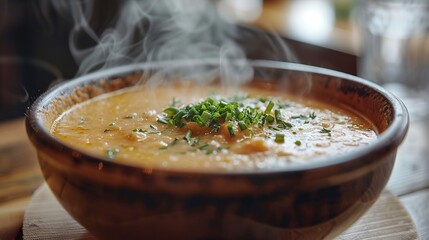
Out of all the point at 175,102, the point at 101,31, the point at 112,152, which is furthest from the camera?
the point at 101,31

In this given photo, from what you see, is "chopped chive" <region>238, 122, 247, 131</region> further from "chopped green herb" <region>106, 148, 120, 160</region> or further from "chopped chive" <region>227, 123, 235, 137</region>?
"chopped green herb" <region>106, 148, 120, 160</region>

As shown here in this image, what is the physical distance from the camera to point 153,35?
3273 mm

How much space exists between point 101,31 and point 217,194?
3.01 metres

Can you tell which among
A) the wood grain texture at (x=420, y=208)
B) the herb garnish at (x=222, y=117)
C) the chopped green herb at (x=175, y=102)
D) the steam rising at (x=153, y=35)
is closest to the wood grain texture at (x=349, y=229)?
the wood grain texture at (x=420, y=208)

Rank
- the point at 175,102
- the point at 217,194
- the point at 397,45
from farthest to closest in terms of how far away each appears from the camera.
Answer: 1. the point at 397,45
2. the point at 175,102
3. the point at 217,194

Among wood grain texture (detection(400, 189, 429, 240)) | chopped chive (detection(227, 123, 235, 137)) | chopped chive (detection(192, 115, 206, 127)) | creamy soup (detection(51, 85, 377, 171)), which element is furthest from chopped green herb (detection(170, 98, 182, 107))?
wood grain texture (detection(400, 189, 429, 240))

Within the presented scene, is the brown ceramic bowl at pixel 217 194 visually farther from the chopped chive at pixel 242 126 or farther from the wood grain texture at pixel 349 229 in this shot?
the chopped chive at pixel 242 126

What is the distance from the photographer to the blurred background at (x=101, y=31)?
309 centimetres

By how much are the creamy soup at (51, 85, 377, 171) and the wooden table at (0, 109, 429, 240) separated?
11.4 inches

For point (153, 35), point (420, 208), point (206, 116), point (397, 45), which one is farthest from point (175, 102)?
point (397, 45)

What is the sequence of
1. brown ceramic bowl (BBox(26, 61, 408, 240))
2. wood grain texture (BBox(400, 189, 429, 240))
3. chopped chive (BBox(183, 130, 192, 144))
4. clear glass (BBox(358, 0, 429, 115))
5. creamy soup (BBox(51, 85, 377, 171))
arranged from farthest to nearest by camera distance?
clear glass (BBox(358, 0, 429, 115))
wood grain texture (BBox(400, 189, 429, 240))
chopped chive (BBox(183, 130, 192, 144))
creamy soup (BBox(51, 85, 377, 171))
brown ceramic bowl (BBox(26, 61, 408, 240))

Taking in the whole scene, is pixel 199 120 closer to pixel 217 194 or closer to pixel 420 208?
pixel 217 194

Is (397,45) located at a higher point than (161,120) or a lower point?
lower

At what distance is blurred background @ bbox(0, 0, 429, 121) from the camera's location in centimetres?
309
